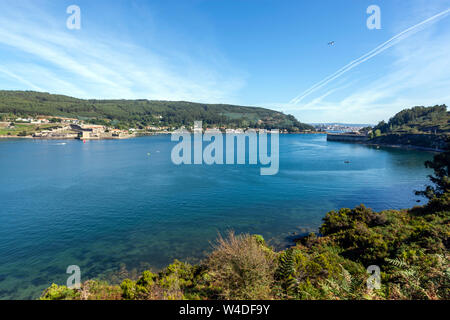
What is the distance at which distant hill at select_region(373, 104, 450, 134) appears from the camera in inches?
3612

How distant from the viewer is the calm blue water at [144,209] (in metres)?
15.2

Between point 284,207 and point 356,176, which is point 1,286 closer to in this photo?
point 284,207

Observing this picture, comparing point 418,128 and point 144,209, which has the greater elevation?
point 418,128

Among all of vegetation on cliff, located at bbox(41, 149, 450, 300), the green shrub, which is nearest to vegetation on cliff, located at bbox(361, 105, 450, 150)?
vegetation on cliff, located at bbox(41, 149, 450, 300)

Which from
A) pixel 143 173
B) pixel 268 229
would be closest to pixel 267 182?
pixel 268 229

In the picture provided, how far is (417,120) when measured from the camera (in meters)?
110

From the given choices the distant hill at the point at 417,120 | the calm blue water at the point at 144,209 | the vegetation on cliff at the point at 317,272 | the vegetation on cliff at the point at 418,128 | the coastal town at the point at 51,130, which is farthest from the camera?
the coastal town at the point at 51,130

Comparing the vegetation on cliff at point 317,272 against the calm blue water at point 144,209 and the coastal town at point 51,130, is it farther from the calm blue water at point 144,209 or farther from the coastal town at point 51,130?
the coastal town at point 51,130

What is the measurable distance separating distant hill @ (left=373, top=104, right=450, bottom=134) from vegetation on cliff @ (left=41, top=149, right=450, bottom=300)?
103020mm

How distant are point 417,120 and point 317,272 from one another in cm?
13914

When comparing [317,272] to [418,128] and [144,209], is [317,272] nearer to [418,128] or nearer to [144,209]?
[144,209]

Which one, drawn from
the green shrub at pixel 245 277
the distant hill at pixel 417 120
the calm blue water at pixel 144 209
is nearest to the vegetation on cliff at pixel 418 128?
the distant hill at pixel 417 120

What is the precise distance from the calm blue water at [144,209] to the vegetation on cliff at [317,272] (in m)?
5.80

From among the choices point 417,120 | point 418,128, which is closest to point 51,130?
point 418,128
